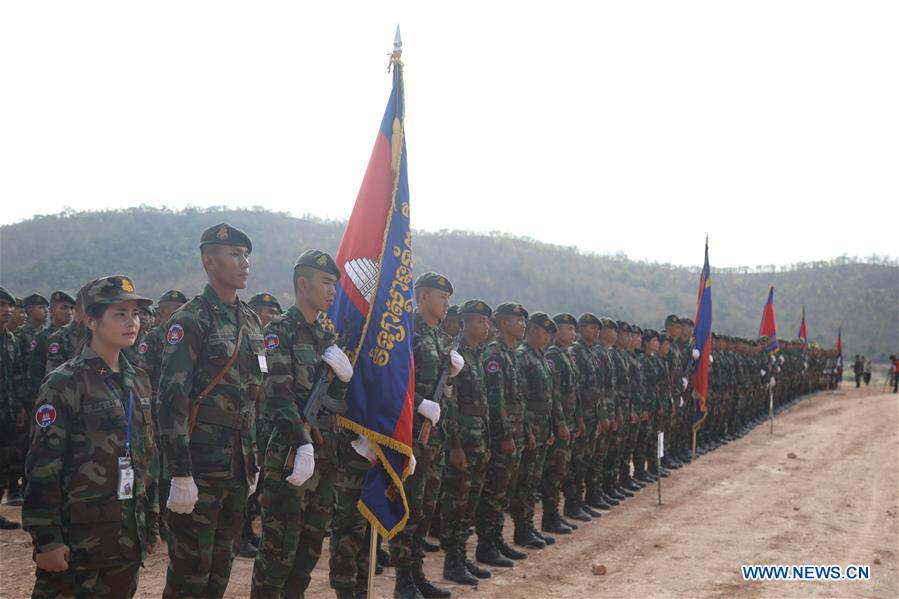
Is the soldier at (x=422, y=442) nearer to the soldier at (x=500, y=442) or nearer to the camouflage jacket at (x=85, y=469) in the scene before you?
the soldier at (x=500, y=442)

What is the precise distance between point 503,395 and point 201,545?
4110 mm

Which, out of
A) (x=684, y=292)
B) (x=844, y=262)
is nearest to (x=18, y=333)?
(x=684, y=292)

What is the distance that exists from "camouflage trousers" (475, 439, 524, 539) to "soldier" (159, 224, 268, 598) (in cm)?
363

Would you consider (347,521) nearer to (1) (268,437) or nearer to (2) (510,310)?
(1) (268,437)

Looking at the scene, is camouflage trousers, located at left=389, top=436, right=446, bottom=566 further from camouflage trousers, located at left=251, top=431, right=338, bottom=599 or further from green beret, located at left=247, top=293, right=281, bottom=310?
green beret, located at left=247, top=293, right=281, bottom=310

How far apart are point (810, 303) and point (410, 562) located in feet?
263

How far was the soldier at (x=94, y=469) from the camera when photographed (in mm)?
3230

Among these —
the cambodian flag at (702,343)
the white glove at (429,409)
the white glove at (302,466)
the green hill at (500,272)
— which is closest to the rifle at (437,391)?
the white glove at (429,409)

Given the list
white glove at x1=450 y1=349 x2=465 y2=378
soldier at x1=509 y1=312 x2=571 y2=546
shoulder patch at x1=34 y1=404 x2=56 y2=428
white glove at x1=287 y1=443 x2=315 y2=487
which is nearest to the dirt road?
soldier at x1=509 y1=312 x2=571 y2=546

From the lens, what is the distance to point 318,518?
454 centimetres

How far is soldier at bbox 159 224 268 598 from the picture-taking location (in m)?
3.78

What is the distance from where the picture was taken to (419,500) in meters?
5.77

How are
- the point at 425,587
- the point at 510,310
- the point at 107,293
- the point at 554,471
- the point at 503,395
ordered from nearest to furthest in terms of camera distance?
the point at 107,293 < the point at 425,587 < the point at 503,395 < the point at 510,310 < the point at 554,471

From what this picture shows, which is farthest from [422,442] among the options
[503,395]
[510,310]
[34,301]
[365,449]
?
[34,301]
